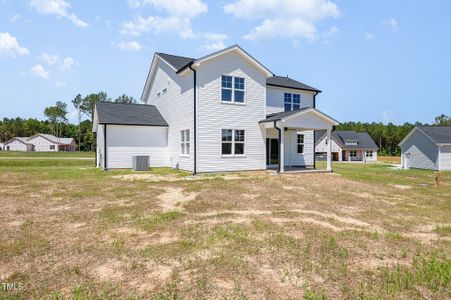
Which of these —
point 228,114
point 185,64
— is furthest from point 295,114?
point 185,64

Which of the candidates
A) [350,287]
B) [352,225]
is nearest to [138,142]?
[352,225]

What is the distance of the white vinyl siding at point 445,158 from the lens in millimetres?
31078

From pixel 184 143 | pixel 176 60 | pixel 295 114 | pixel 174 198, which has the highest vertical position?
pixel 176 60

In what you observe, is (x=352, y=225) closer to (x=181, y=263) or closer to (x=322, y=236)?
(x=322, y=236)

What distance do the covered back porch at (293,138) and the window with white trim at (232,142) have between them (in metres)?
1.79

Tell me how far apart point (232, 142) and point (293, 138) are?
5792mm

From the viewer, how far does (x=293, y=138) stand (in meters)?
21.2

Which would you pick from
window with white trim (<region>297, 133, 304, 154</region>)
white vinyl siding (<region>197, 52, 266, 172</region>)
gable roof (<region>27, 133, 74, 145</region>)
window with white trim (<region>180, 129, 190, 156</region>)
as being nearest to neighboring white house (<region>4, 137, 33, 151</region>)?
gable roof (<region>27, 133, 74, 145</region>)

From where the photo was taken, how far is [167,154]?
69.5 ft

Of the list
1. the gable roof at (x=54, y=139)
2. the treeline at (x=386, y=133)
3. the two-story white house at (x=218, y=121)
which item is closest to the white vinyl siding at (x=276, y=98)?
the two-story white house at (x=218, y=121)

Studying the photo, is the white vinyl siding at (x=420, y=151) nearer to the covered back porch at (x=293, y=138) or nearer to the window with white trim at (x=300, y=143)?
the covered back porch at (x=293, y=138)

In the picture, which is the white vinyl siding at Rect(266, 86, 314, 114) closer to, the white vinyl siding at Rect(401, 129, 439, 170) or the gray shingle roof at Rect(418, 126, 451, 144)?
the gray shingle roof at Rect(418, 126, 451, 144)

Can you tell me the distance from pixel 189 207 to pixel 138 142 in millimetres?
12463

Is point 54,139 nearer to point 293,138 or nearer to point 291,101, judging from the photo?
point 291,101
